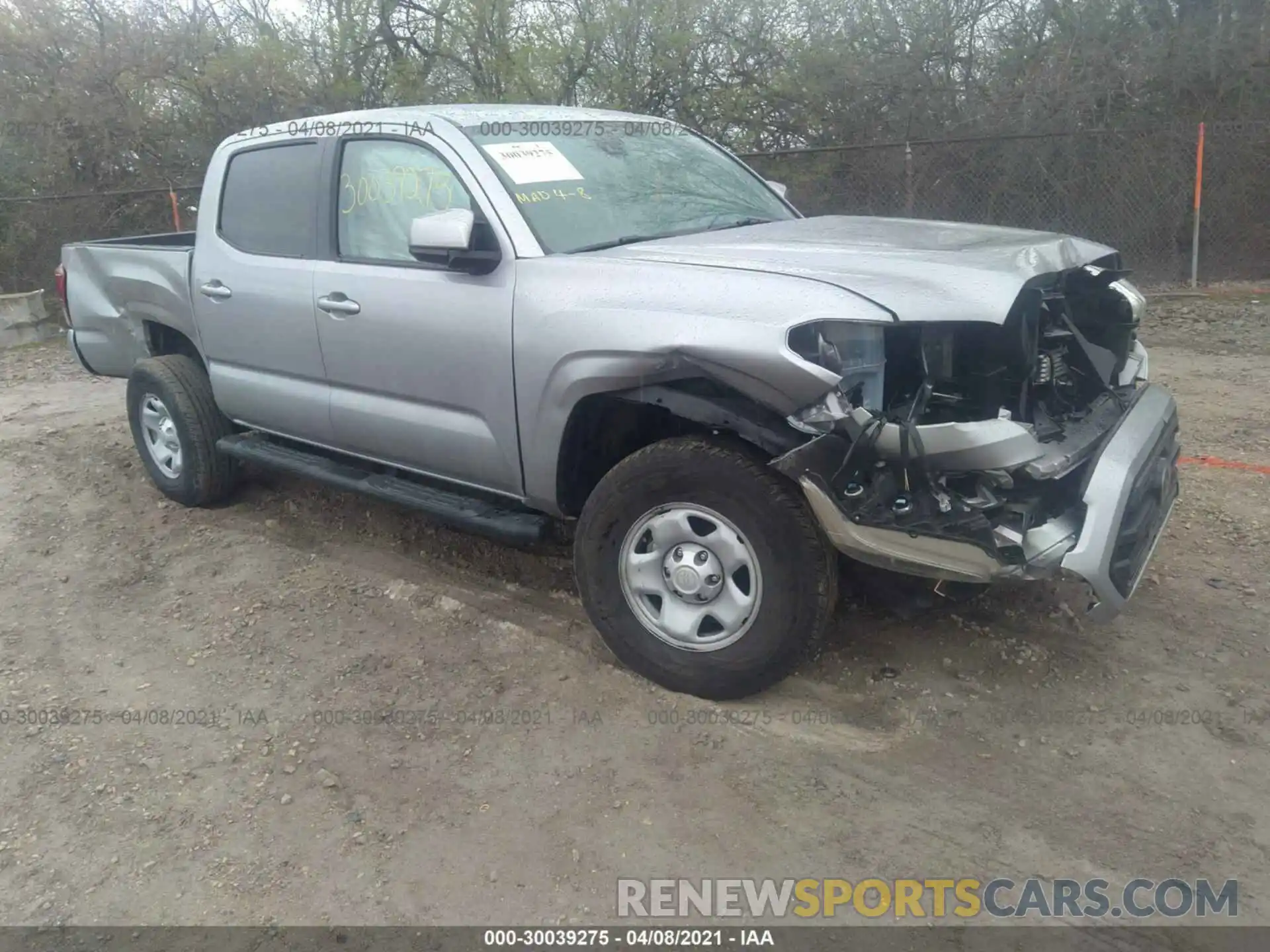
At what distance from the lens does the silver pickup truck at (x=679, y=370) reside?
295 centimetres

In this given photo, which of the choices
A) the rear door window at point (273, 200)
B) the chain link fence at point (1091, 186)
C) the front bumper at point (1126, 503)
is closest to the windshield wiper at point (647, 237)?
the rear door window at point (273, 200)

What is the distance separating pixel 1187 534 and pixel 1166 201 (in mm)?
7514

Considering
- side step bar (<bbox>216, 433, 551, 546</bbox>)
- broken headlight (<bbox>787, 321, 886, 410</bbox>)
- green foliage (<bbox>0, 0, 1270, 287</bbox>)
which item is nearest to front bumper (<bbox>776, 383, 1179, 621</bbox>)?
broken headlight (<bbox>787, 321, 886, 410</bbox>)

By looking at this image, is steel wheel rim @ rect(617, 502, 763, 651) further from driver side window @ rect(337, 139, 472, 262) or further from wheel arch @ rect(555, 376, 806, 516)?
driver side window @ rect(337, 139, 472, 262)

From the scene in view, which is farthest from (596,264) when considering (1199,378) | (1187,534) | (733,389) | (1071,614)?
(1199,378)

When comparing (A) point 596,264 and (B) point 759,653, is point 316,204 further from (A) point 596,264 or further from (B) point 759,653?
(B) point 759,653

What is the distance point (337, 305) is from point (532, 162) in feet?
3.27

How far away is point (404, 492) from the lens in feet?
13.9

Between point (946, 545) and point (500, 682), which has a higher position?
point (946, 545)

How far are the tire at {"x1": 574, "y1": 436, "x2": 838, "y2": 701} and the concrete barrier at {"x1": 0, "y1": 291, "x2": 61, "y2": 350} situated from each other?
1060cm

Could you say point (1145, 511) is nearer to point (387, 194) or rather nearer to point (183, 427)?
point (387, 194)

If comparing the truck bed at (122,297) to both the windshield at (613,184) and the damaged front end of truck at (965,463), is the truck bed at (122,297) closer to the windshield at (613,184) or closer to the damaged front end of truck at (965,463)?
the windshield at (613,184)

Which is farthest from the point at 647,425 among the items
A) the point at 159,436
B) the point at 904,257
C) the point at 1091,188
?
the point at 1091,188

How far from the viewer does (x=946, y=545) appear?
9.59 feet
